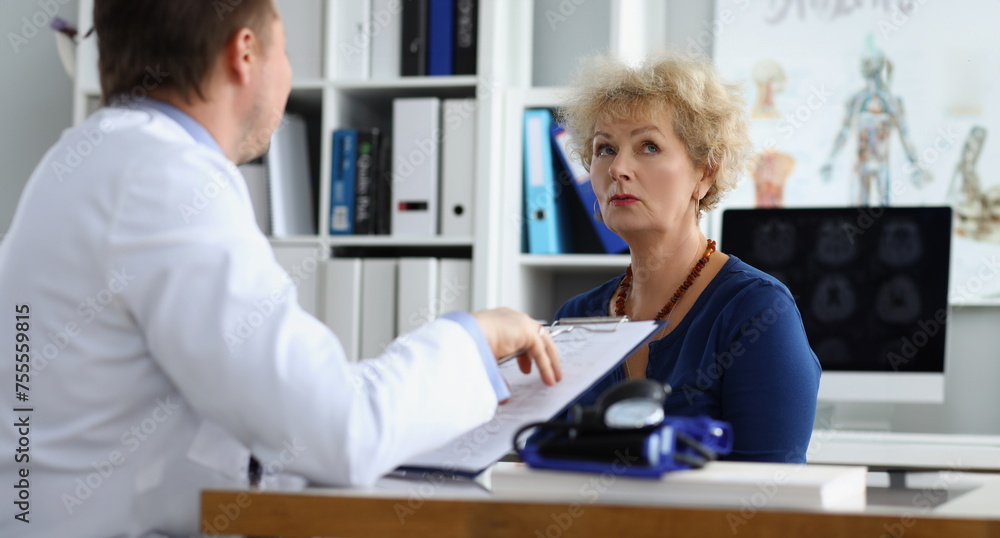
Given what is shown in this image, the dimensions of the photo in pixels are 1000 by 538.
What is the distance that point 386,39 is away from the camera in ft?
8.34

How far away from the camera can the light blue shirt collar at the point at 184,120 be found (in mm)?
902

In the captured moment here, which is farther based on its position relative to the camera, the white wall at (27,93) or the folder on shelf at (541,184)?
the white wall at (27,93)

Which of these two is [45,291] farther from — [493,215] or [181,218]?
[493,215]

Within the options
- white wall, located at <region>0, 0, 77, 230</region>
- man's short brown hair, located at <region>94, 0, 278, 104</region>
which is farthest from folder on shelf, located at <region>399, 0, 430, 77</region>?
man's short brown hair, located at <region>94, 0, 278, 104</region>

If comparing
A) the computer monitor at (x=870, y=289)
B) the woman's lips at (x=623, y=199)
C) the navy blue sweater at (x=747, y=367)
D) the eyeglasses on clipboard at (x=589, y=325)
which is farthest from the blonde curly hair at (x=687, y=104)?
the computer monitor at (x=870, y=289)

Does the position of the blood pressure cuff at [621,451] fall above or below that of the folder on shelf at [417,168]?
below

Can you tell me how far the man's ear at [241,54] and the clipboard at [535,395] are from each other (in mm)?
402

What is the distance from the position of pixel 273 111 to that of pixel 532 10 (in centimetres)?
201

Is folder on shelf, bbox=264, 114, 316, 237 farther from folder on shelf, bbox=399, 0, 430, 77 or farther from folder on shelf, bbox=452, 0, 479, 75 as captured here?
folder on shelf, bbox=452, 0, 479, 75

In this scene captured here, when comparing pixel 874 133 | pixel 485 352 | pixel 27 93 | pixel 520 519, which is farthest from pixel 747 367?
pixel 27 93

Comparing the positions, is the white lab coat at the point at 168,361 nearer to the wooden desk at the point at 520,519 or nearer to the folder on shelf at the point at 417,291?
the wooden desk at the point at 520,519

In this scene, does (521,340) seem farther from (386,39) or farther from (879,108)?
(879,108)

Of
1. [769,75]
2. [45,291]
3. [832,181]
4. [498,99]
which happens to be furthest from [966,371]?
[45,291]

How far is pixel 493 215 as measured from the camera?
96.7 inches
